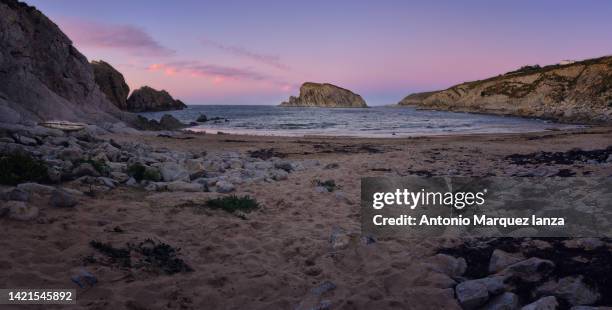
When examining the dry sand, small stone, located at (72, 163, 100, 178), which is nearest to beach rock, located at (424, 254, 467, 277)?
the dry sand

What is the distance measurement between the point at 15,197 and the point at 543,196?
365 inches

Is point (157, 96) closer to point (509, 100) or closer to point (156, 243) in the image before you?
point (509, 100)

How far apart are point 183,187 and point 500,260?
649cm

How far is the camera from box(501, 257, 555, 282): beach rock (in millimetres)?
4410

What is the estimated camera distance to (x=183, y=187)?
8.77 m

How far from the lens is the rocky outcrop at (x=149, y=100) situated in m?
93.9

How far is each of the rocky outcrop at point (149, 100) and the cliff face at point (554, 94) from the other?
259 feet

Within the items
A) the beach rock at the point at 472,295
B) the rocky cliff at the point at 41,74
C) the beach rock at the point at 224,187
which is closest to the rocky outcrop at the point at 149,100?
the rocky cliff at the point at 41,74

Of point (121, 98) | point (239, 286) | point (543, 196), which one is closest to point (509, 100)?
point (121, 98)

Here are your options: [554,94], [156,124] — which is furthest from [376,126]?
[554,94]

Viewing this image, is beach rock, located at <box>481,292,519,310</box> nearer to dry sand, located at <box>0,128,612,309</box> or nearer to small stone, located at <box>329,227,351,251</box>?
dry sand, located at <box>0,128,612,309</box>

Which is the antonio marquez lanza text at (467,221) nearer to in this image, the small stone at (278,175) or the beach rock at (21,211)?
the small stone at (278,175)

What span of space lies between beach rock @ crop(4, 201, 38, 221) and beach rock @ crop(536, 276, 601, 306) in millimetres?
6564

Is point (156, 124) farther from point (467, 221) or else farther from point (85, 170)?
point (467, 221)
